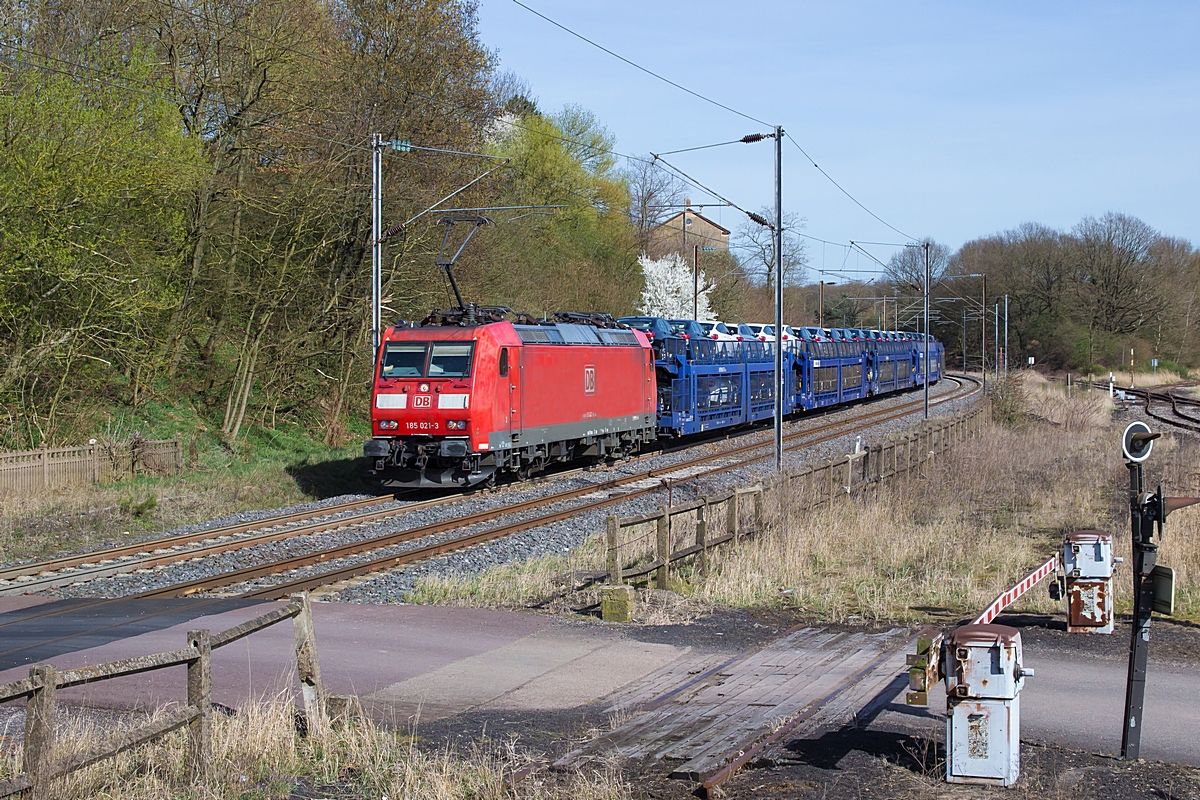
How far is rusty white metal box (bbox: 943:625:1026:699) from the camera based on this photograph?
5.89 meters

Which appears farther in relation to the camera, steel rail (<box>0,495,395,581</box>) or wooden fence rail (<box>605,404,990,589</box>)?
steel rail (<box>0,495,395,581</box>)

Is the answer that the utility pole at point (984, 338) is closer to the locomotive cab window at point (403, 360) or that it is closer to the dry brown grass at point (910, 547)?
the dry brown grass at point (910, 547)

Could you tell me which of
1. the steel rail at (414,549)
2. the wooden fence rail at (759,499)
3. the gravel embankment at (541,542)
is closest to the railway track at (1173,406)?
the wooden fence rail at (759,499)

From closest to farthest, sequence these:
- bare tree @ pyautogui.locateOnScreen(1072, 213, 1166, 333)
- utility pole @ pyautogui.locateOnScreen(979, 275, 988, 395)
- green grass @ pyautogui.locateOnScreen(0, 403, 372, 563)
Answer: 1. green grass @ pyautogui.locateOnScreen(0, 403, 372, 563)
2. utility pole @ pyautogui.locateOnScreen(979, 275, 988, 395)
3. bare tree @ pyautogui.locateOnScreen(1072, 213, 1166, 333)

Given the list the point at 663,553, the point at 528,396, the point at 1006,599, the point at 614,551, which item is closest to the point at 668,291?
the point at 528,396

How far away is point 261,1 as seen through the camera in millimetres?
27859

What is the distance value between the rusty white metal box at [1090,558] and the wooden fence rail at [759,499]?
13.3 feet

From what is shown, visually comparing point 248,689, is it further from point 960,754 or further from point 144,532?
point 144,532

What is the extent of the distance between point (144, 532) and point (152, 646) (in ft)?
28.2

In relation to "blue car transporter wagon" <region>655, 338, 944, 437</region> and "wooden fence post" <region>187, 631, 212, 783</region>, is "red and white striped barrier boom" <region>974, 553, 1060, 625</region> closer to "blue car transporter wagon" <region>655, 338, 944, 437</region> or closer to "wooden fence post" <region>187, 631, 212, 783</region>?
"wooden fence post" <region>187, 631, 212, 783</region>

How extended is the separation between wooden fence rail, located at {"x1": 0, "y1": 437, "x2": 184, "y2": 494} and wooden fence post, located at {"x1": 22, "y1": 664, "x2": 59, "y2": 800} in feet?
51.5

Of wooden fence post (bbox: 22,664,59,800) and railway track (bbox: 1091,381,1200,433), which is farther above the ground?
wooden fence post (bbox: 22,664,59,800)

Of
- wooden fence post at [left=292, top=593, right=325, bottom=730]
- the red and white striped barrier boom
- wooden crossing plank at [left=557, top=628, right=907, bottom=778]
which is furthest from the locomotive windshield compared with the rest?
the red and white striped barrier boom

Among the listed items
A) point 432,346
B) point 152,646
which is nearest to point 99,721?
point 152,646
